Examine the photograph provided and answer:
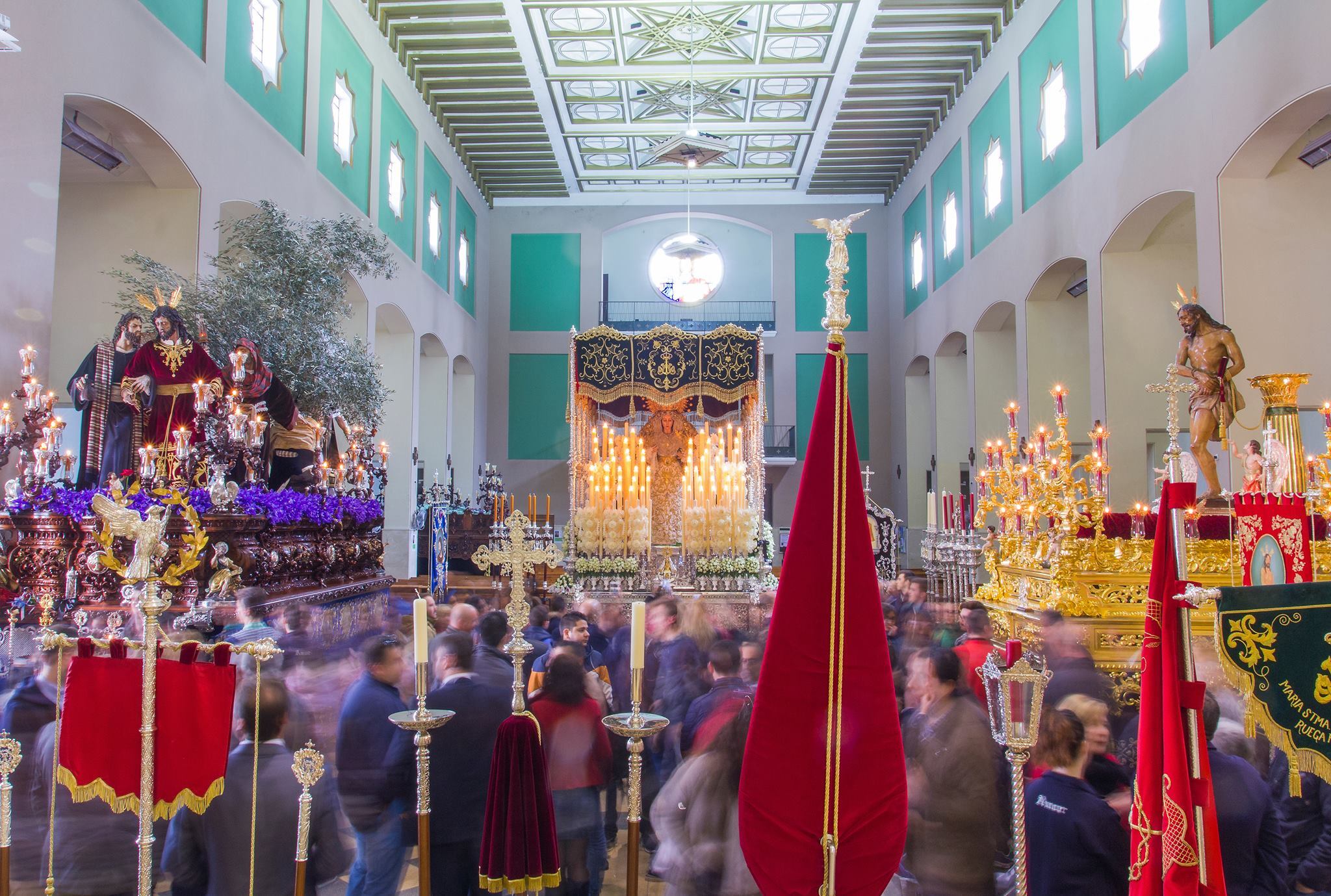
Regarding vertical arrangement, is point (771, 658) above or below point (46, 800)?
above

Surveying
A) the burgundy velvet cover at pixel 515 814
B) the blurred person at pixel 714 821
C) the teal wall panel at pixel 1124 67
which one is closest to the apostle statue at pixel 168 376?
the burgundy velvet cover at pixel 515 814

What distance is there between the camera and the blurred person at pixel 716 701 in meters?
3.46

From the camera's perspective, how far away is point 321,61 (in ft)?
43.0

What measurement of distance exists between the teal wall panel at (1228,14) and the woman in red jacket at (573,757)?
959 cm

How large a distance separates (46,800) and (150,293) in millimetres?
6211

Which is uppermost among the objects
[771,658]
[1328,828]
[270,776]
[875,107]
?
[875,107]

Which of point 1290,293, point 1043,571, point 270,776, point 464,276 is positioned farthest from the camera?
point 464,276

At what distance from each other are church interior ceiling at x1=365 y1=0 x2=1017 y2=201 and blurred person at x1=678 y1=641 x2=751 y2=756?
13.3m

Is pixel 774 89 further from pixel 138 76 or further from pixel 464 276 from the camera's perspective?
pixel 138 76

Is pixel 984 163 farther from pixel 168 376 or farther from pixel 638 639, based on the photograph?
pixel 638 639

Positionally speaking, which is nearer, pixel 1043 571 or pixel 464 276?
pixel 1043 571

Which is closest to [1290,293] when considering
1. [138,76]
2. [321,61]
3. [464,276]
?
[138,76]

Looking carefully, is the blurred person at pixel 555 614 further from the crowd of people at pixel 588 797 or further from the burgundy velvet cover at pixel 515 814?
the burgundy velvet cover at pixel 515 814

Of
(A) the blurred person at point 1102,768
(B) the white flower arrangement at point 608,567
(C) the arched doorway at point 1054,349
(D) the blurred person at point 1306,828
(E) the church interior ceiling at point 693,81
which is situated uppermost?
(E) the church interior ceiling at point 693,81
